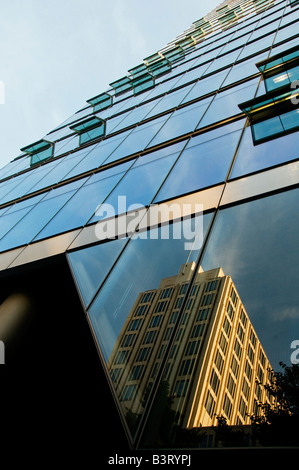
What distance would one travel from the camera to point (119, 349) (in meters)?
4.89

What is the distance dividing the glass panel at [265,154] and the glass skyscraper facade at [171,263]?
41mm

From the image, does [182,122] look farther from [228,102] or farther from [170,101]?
[170,101]

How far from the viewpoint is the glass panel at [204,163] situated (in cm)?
743

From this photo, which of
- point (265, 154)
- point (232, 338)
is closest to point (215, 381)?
point (232, 338)

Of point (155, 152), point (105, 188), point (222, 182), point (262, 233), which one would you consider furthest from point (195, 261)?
point (155, 152)

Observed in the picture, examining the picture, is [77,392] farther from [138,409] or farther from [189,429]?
[189,429]

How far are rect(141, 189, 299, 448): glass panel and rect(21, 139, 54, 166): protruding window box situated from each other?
636 inches

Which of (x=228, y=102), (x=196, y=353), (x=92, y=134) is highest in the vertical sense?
(x=92, y=134)

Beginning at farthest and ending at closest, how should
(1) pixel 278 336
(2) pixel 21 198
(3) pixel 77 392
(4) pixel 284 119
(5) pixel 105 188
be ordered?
(2) pixel 21 198 < (5) pixel 105 188 < (4) pixel 284 119 < (3) pixel 77 392 < (1) pixel 278 336

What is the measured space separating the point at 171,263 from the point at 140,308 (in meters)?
1.01

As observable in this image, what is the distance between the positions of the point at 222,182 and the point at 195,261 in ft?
7.90

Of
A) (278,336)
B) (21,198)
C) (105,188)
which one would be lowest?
(278,336)

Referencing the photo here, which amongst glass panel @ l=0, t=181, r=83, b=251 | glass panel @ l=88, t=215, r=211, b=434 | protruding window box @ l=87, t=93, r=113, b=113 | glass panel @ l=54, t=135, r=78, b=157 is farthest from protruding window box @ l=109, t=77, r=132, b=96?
glass panel @ l=88, t=215, r=211, b=434

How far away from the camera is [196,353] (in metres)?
3.98
